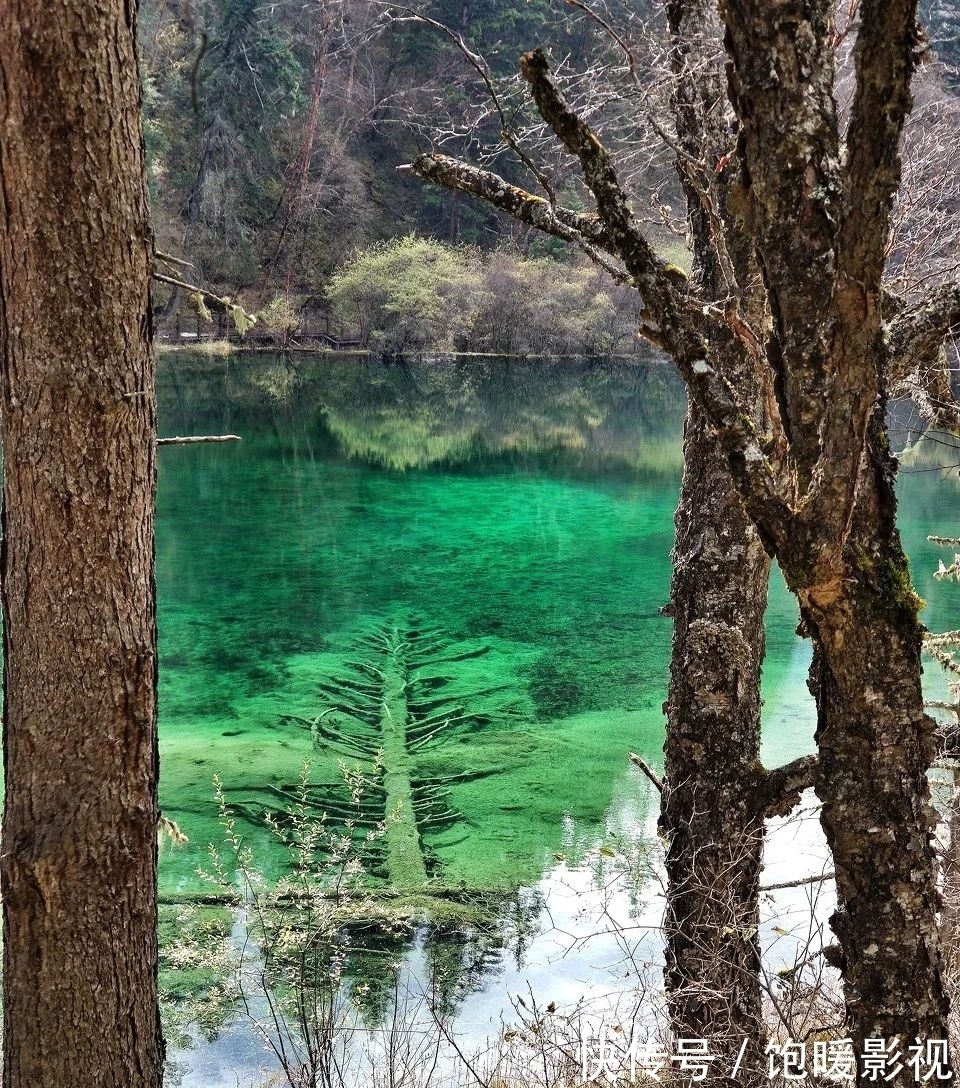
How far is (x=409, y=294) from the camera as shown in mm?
31500

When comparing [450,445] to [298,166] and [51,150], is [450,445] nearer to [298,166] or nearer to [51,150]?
[51,150]

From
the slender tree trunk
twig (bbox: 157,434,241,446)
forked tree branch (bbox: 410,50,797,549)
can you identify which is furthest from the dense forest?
forked tree branch (bbox: 410,50,797,549)

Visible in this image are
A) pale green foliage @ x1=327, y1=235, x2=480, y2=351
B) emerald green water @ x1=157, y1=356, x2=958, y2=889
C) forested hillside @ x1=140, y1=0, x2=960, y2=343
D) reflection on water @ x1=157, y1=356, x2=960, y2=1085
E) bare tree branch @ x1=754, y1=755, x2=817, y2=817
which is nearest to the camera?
bare tree branch @ x1=754, y1=755, x2=817, y2=817

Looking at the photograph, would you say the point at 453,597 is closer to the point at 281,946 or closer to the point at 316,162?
the point at 281,946

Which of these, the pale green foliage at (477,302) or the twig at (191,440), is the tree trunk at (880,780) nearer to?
the twig at (191,440)

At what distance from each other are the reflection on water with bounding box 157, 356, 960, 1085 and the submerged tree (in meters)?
1.01

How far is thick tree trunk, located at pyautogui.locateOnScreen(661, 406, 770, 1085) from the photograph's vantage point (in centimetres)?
327

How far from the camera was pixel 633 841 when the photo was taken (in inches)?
235

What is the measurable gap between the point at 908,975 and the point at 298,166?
121 ft

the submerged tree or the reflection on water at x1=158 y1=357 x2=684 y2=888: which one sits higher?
the submerged tree

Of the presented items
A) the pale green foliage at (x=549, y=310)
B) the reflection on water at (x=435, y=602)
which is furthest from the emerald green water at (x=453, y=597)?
the pale green foliage at (x=549, y=310)

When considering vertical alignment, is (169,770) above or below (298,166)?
below

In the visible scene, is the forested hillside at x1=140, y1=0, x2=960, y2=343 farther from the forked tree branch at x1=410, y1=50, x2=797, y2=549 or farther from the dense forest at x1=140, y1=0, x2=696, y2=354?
the forked tree branch at x1=410, y1=50, x2=797, y2=549

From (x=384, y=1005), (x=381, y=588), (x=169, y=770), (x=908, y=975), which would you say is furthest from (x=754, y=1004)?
(x=381, y=588)
